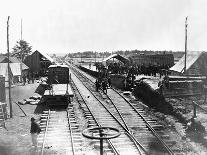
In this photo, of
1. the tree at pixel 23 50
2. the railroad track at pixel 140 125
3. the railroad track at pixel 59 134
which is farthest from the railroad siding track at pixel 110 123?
the tree at pixel 23 50

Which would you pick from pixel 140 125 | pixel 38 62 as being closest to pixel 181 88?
pixel 140 125

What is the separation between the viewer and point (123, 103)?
21922mm

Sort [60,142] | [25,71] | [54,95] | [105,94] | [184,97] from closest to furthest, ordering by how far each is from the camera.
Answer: [60,142], [54,95], [184,97], [105,94], [25,71]

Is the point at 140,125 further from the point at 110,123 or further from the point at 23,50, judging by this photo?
the point at 23,50

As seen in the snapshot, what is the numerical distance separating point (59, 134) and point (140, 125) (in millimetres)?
4521

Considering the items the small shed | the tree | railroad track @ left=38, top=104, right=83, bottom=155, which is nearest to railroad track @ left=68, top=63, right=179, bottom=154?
railroad track @ left=38, top=104, right=83, bottom=155

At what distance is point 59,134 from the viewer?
45.1ft

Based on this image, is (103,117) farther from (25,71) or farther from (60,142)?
(25,71)

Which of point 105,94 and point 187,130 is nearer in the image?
point 187,130

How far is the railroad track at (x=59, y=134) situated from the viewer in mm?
11700

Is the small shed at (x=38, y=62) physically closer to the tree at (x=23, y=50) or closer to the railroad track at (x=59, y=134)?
the railroad track at (x=59, y=134)

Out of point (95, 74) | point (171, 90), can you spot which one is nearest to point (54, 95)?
point (171, 90)

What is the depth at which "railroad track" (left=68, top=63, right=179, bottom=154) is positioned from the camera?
1219 cm

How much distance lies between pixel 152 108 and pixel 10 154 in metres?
11.8
